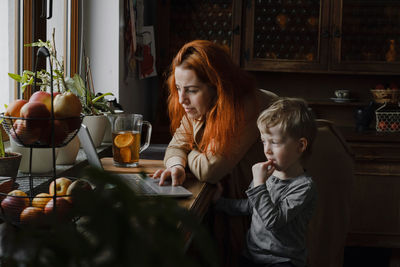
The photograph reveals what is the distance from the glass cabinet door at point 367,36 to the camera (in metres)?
3.36

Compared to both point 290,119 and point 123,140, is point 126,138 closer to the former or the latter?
point 123,140

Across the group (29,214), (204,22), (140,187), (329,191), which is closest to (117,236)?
(29,214)

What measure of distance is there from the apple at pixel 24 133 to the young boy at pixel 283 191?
684mm

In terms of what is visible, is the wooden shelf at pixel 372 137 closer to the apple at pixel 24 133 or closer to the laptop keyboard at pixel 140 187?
the laptop keyboard at pixel 140 187

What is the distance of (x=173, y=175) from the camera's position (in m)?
1.62

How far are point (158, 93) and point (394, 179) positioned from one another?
62.0 inches

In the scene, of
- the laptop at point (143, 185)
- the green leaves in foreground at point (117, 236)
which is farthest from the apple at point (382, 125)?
the green leaves in foreground at point (117, 236)

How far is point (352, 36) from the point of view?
3.39 meters

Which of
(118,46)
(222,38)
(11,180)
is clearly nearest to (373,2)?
(222,38)

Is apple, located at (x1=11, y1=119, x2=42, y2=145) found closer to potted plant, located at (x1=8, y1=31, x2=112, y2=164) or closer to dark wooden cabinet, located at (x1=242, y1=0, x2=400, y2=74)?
potted plant, located at (x1=8, y1=31, x2=112, y2=164)

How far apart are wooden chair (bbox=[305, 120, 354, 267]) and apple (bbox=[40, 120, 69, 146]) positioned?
0.94 metres

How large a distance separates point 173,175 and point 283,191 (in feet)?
1.09

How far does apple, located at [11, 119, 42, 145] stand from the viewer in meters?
1.10

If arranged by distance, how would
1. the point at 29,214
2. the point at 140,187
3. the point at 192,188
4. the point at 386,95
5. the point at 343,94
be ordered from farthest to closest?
the point at 343,94 → the point at 386,95 → the point at 192,188 → the point at 140,187 → the point at 29,214
